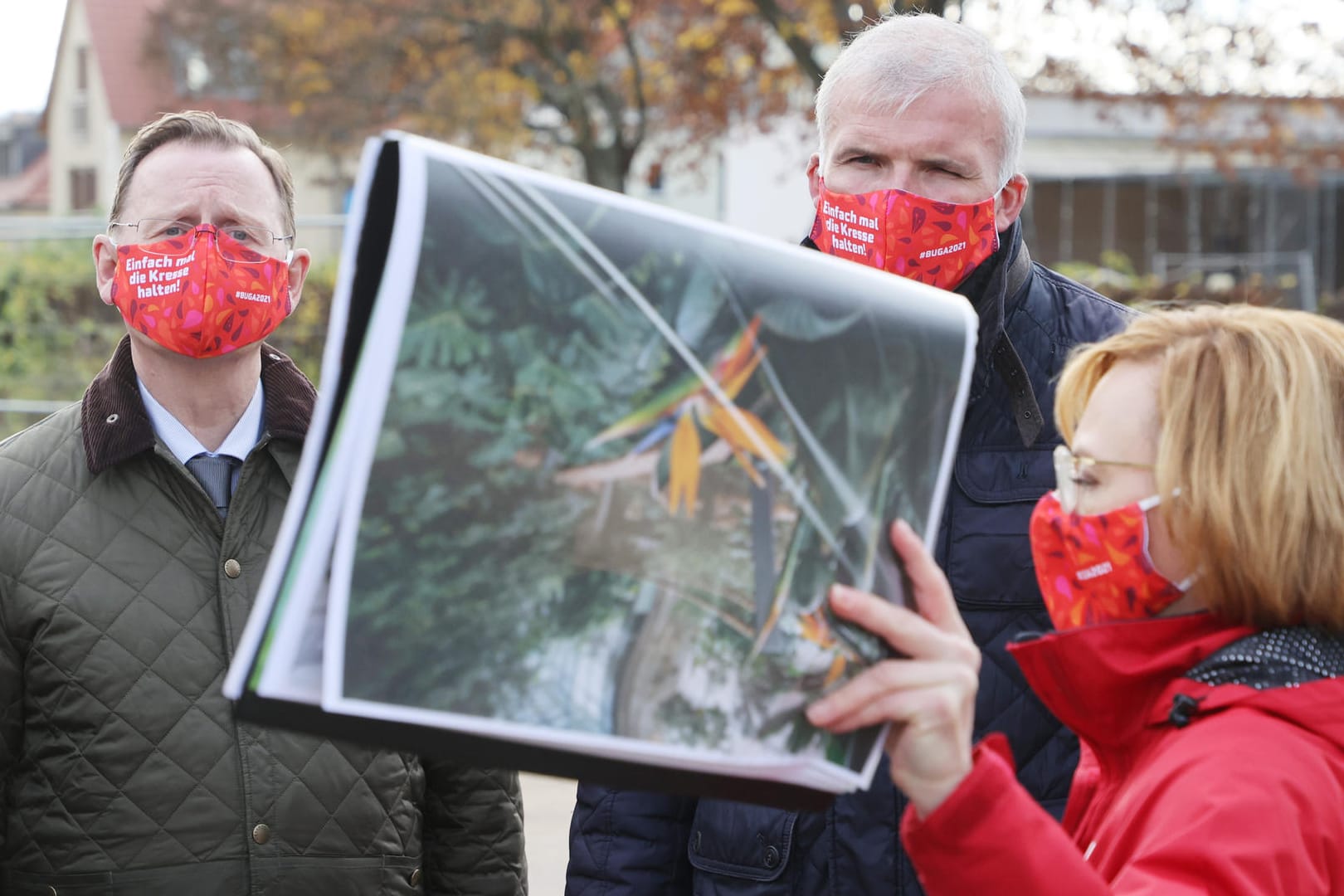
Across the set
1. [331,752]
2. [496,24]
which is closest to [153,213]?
[331,752]

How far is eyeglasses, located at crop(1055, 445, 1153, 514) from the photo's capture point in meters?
1.73

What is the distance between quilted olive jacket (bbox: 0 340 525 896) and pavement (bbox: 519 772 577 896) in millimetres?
2643

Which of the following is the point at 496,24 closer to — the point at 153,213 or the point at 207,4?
the point at 207,4

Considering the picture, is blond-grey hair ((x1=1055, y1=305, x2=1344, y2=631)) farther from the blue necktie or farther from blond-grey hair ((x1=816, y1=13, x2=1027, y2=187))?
the blue necktie

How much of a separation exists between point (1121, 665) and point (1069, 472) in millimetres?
235

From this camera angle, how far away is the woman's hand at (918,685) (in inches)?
49.1

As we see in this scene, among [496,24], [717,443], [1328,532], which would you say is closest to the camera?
[717,443]

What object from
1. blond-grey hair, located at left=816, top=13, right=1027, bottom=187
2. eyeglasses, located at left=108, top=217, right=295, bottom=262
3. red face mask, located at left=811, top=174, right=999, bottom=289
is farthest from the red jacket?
eyeglasses, located at left=108, top=217, right=295, bottom=262

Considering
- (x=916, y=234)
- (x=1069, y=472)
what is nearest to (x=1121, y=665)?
(x=1069, y=472)

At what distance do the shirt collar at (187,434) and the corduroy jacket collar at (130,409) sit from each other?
28 mm

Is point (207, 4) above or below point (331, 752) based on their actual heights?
above

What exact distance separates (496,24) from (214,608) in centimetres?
1648

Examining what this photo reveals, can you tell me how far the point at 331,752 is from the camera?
2.54 m

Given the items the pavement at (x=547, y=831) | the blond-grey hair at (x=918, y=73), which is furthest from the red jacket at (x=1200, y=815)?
the pavement at (x=547, y=831)
